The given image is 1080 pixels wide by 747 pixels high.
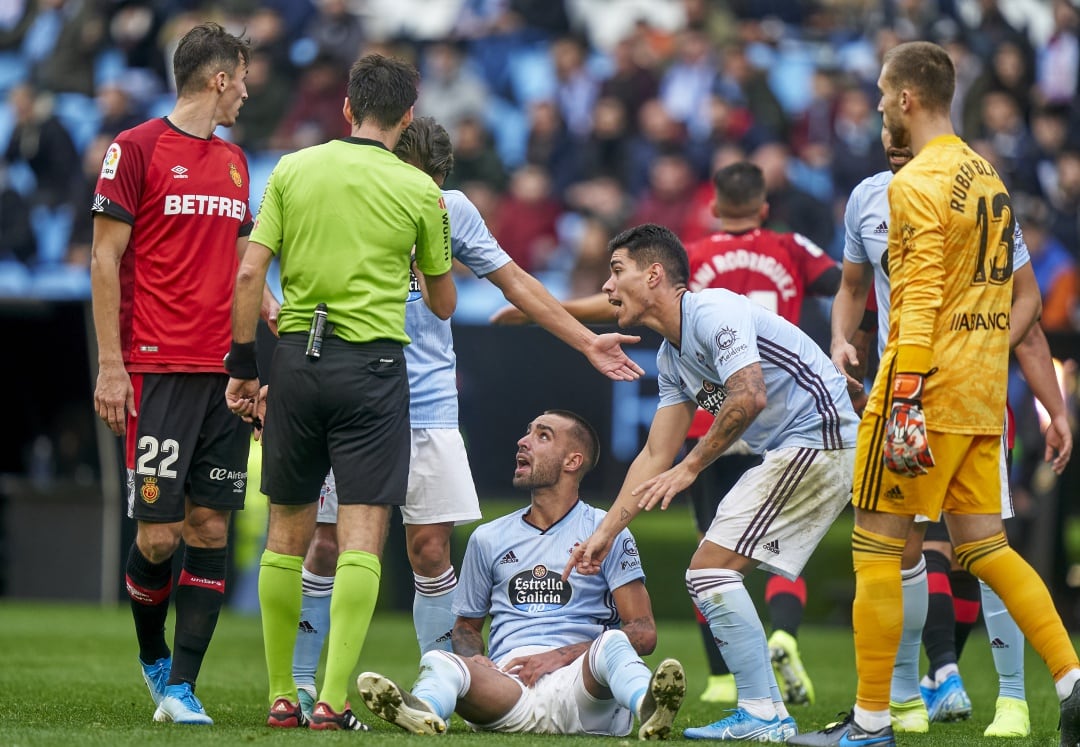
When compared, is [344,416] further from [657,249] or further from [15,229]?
[15,229]

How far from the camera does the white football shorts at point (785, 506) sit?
5918mm

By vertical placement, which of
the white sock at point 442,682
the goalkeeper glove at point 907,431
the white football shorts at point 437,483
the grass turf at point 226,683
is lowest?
the grass turf at point 226,683

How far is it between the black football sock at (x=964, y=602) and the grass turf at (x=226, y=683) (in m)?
0.38

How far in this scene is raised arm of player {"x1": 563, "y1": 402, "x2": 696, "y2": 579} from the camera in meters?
5.79

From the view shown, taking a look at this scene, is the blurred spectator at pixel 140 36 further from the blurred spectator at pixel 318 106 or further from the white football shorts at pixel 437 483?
the white football shorts at pixel 437 483

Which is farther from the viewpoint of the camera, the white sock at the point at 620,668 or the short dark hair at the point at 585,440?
the short dark hair at the point at 585,440

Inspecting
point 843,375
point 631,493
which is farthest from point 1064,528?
point 631,493

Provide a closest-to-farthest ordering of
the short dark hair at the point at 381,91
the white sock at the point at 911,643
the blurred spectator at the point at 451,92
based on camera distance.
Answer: the short dark hair at the point at 381,91 → the white sock at the point at 911,643 → the blurred spectator at the point at 451,92

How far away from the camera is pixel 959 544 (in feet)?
18.0

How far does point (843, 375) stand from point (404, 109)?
6.71 feet

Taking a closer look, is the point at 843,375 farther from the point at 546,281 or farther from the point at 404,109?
the point at 546,281

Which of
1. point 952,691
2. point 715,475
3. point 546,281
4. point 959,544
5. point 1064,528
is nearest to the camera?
point 959,544

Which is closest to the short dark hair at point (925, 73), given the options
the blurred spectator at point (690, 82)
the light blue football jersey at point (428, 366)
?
the light blue football jersey at point (428, 366)

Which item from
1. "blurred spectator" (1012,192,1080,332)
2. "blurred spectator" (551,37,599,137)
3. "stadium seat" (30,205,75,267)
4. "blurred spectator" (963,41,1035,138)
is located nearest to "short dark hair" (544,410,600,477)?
"blurred spectator" (1012,192,1080,332)
